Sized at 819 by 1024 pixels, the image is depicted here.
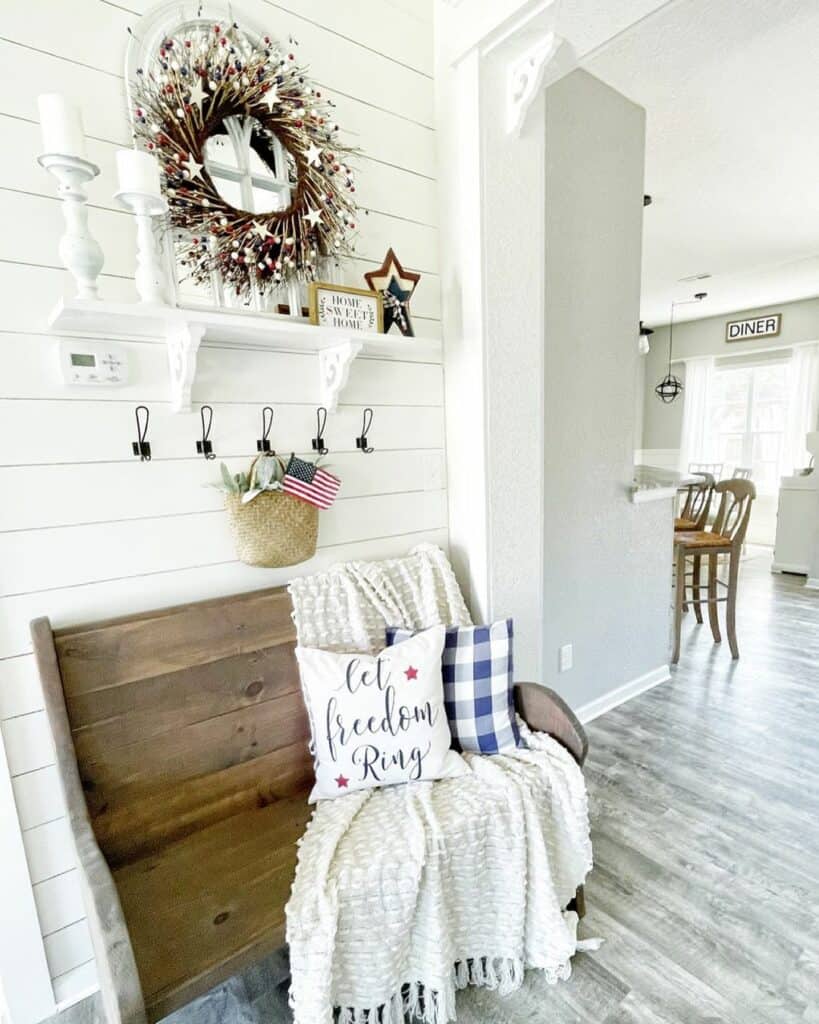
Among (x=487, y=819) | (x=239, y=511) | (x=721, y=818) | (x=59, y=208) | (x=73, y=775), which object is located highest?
(x=59, y=208)

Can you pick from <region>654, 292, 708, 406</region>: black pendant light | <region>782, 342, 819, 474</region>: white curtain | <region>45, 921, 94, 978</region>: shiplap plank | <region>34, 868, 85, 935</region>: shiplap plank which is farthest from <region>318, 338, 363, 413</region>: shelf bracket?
<region>654, 292, 708, 406</region>: black pendant light

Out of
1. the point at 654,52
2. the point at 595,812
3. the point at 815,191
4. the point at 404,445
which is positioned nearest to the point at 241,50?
the point at 404,445

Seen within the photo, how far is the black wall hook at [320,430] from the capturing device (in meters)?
1.48

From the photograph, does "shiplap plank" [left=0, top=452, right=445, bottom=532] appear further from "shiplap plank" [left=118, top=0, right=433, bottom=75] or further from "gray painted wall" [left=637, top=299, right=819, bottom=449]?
"gray painted wall" [left=637, top=299, right=819, bottom=449]

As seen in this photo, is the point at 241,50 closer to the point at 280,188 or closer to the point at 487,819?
the point at 280,188

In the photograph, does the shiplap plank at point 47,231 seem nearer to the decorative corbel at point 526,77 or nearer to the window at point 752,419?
the decorative corbel at point 526,77

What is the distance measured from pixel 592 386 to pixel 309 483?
140 centimetres

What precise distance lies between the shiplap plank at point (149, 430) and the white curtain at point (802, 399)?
587 centimetres

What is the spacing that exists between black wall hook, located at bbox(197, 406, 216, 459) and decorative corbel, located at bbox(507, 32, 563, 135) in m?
1.17

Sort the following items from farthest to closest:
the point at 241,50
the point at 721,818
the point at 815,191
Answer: the point at 815,191
the point at 721,818
the point at 241,50

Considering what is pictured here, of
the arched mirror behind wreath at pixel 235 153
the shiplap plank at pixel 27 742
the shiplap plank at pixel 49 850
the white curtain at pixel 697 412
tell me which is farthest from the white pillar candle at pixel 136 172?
the white curtain at pixel 697 412

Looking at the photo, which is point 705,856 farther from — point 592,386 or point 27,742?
point 27,742

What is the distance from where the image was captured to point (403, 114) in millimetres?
1566

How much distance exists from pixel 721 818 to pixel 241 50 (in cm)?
262
